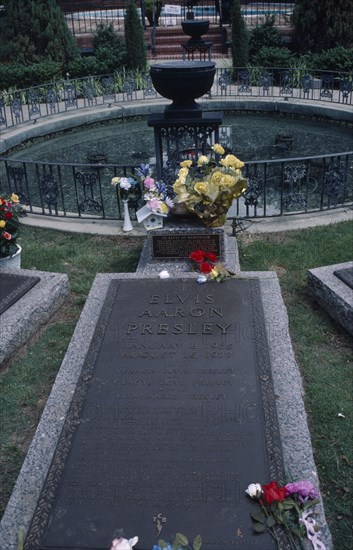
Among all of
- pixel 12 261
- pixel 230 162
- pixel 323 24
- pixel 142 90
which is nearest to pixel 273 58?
pixel 323 24

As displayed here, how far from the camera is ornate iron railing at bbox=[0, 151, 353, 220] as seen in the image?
8.46 m

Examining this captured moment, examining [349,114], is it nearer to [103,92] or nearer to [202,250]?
[103,92]

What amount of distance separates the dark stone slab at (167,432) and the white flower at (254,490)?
49mm

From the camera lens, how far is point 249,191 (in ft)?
28.1

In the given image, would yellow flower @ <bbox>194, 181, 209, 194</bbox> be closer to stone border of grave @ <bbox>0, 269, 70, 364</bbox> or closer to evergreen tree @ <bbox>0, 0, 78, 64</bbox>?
stone border of grave @ <bbox>0, 269, 70, 364</bbox>

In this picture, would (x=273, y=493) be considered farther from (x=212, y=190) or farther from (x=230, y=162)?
(x=230, y=162)

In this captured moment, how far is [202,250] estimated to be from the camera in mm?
6441

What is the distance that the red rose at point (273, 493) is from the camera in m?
3.24

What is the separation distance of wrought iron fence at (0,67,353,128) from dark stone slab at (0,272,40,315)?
31.4ft

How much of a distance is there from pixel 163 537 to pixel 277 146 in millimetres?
11292

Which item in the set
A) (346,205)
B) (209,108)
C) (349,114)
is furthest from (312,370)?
(209,108)

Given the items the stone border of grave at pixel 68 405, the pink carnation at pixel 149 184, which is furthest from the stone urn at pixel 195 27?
the stone border of grave at pixel 68 405

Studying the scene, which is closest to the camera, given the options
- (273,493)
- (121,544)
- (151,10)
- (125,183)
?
(121,544)

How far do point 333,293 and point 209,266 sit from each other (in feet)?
4.08
